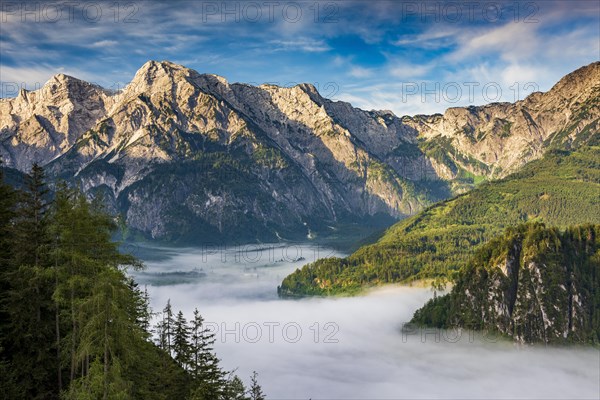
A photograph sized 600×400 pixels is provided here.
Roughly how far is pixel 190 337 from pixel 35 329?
3113 cm

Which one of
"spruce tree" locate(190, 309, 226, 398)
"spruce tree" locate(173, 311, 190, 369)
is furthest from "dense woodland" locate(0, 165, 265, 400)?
"spruce tree" locate(173, 311, 190, 369)

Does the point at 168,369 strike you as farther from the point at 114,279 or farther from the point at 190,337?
the point at 114,279

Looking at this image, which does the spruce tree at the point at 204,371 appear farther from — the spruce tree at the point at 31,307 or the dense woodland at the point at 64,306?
the spruce tree at the point at 31,307

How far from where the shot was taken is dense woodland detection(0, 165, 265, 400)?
51.3 m

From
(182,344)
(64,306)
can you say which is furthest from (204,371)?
(64,306)

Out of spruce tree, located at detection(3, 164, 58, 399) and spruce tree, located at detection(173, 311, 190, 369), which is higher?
spruce tree, located at detection(3, 164, 58, 399)

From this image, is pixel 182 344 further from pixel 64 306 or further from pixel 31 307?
pixel 31 307

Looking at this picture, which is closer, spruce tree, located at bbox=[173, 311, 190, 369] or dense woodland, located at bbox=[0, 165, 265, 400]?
dense woodland, located at bbox=[0, 165, 265, 400]

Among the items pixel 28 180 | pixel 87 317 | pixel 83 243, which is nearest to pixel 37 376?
pixel 87 317

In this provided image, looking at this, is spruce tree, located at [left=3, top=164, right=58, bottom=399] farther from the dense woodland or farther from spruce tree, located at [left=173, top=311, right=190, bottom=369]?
spruce tree, located at [left=173, top=311, right=190, bottom=369]

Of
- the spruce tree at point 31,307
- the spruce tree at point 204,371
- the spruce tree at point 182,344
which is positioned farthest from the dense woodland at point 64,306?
the spruce tree at point 182,344

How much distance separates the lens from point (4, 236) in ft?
212

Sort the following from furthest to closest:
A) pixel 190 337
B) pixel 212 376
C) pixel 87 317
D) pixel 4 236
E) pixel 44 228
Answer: pixel 190 337, pixel 212 376, pixel 4 236, pixel 44 228, pixel 87 317

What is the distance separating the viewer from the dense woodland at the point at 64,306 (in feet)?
168
